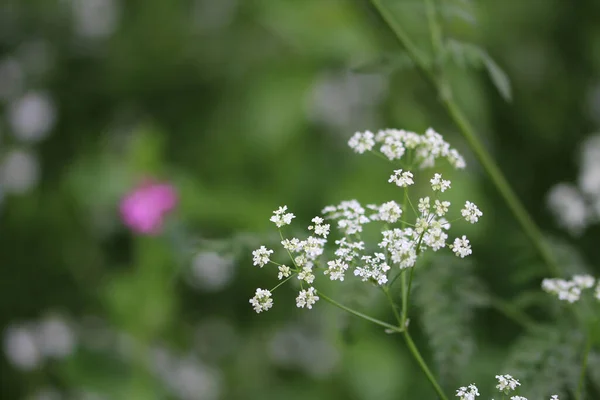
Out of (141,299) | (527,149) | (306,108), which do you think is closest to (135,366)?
(141,299)

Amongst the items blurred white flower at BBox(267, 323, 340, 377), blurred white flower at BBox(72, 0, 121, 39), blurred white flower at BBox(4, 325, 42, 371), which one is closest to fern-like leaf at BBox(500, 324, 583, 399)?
blurred white flower at BBox(267, 323, 340, 377)

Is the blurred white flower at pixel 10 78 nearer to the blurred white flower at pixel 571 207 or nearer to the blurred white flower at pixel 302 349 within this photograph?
the blurred white flower at pixel 302 349

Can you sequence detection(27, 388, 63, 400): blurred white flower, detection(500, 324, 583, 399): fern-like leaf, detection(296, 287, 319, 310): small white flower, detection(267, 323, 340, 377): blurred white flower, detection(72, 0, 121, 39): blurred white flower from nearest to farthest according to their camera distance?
1. detection(296, 287, 319, 310): small white flower
2. detection(500, 324, 583, 399): fern-like leaf
3. detection(27, 388, 63, 400): blurred white flower
4. detection(267, 323, 340, 377): blurred white flower
5. detection(72, 0, 121, 39): blurred white flower

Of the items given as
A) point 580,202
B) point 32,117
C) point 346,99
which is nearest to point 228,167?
point 346,99

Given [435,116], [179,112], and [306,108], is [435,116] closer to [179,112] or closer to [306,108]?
[306,108]

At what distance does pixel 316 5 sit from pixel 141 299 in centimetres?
148

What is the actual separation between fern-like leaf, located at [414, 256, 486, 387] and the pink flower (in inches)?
63.5

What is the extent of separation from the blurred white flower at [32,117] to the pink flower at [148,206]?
1.04 m

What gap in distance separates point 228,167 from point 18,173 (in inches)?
40.2

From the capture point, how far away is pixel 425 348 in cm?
274

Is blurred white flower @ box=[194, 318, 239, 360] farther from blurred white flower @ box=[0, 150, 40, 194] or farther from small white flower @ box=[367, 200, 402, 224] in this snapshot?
small white flower @ box=[367, 200, 402, 224]

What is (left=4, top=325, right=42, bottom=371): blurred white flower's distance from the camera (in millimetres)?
3385

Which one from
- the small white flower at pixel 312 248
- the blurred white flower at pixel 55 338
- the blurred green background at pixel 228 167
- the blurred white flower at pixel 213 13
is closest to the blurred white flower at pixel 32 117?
the blurred green background at pixel 228 167

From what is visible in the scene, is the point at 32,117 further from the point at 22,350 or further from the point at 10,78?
the point at 22,350
